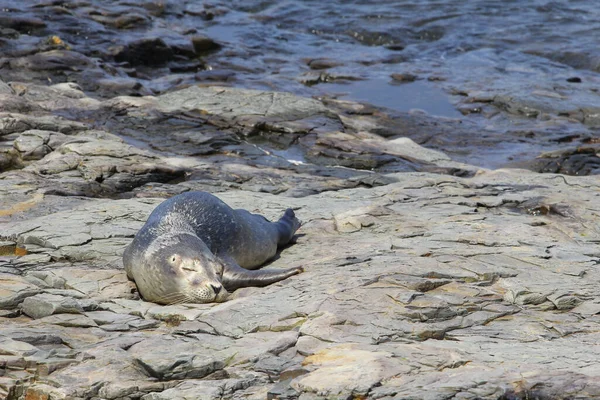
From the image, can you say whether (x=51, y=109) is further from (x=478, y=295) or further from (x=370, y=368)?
(x=370, y=368)

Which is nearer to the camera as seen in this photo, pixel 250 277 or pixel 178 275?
pixel 178 275

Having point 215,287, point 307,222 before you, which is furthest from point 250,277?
point 307,222

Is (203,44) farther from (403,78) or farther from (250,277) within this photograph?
(250,277)

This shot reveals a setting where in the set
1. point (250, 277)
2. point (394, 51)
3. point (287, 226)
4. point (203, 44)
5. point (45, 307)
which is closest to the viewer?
point (45, 307)

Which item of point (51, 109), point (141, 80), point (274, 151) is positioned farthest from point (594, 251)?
point (141, 80)

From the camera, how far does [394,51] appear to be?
22.1 m

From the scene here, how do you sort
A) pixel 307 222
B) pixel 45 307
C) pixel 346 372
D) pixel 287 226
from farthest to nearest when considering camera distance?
pixel 307 222, pixel 287 226, pixel 45 307, pixel 346 372

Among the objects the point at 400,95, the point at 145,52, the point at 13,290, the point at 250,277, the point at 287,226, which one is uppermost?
the point at 13,290

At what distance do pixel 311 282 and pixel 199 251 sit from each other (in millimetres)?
938

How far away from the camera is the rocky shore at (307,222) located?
5.25 m

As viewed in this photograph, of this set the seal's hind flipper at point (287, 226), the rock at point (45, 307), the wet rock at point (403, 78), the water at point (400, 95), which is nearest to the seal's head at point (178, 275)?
the rock at point (45, 307)

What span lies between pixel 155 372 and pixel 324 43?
18.5 m

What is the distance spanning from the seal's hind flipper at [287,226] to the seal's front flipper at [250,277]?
3.35 ft

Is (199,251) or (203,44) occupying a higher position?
(199,251)
